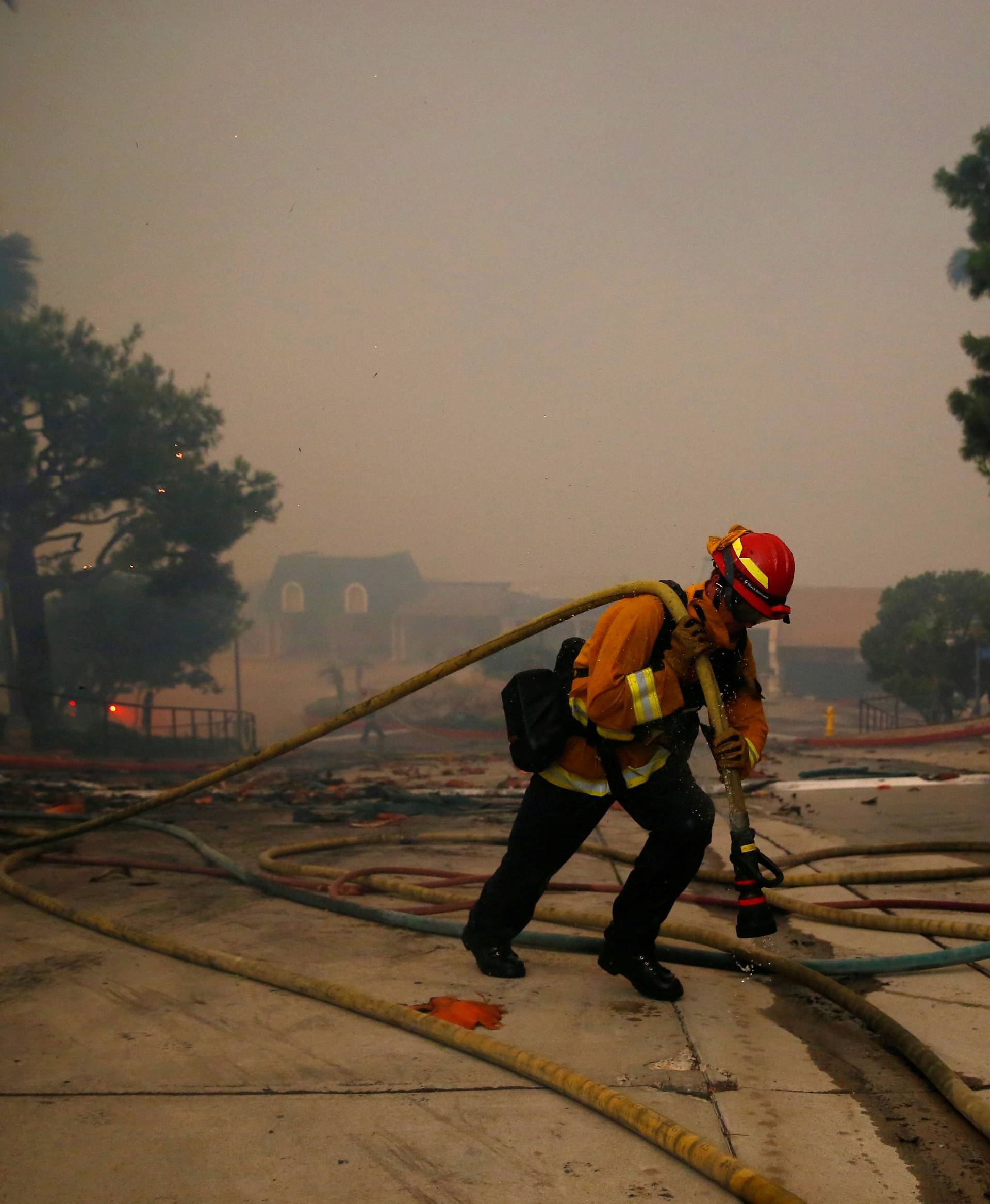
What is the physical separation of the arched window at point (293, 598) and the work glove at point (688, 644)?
25.3 meters

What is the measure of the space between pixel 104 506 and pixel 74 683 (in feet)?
13.6

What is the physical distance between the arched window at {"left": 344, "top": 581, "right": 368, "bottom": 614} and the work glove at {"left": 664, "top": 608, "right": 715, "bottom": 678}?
94.8 ft

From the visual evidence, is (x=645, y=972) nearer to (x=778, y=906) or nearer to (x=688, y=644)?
(x=688, y=644)

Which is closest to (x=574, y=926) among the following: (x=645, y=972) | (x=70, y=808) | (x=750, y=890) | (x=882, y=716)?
(x=645, y=972)

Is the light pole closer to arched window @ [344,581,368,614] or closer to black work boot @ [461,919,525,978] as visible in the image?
arched window @ [344,581,368,614]

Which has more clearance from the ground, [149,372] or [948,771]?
[149,372]

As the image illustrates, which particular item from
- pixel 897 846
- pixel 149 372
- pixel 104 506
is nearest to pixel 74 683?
pixel 104 506

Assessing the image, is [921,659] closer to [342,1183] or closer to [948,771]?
[948,771]

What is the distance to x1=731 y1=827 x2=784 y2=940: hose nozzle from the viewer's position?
2789 millimetres

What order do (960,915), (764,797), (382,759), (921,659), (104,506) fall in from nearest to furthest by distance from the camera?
(960,915), (764,797), (382,759), (104,506), (921,659)

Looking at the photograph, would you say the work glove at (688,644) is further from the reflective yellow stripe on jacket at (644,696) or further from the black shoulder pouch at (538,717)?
the black shoulder pouch at (538,717)

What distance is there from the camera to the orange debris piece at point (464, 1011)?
2.93m

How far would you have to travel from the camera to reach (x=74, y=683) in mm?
21547

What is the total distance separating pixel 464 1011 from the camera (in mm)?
2994
